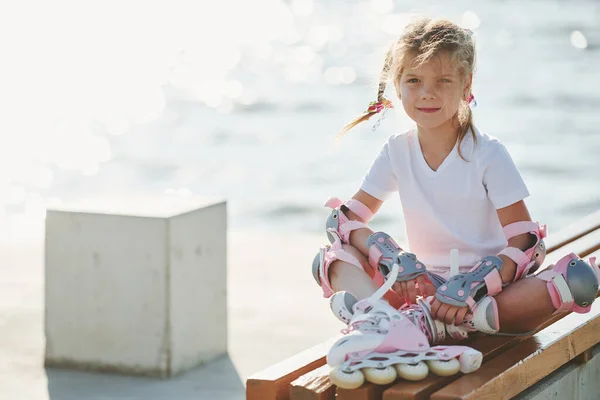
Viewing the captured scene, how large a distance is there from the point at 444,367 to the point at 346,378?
0.89ft

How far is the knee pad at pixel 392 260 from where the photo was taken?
11.3ft

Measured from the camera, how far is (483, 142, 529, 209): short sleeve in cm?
349

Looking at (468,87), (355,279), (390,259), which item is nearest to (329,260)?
(355,279)

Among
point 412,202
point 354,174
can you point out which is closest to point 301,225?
point 354,174

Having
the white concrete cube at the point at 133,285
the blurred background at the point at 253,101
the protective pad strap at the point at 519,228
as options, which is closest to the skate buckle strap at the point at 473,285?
the protective pad strap at the point at 519,228

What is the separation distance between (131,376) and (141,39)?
50.7ft

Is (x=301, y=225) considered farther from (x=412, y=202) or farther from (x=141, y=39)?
(x=141, y=39)

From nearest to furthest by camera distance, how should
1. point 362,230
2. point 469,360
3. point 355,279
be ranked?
point 469,360 < point 355,279 < point 362,230

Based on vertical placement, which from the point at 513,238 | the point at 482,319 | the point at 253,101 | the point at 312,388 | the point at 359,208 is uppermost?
the point at 253,101

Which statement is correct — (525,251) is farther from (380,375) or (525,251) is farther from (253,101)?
(253,101)

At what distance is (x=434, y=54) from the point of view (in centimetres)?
350

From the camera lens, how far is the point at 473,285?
3.34 meters

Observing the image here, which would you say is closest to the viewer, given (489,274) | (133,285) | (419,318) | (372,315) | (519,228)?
(372,315)

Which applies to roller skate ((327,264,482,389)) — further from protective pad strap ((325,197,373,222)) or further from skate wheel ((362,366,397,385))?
protective pad strap ((325,197,373,222))
